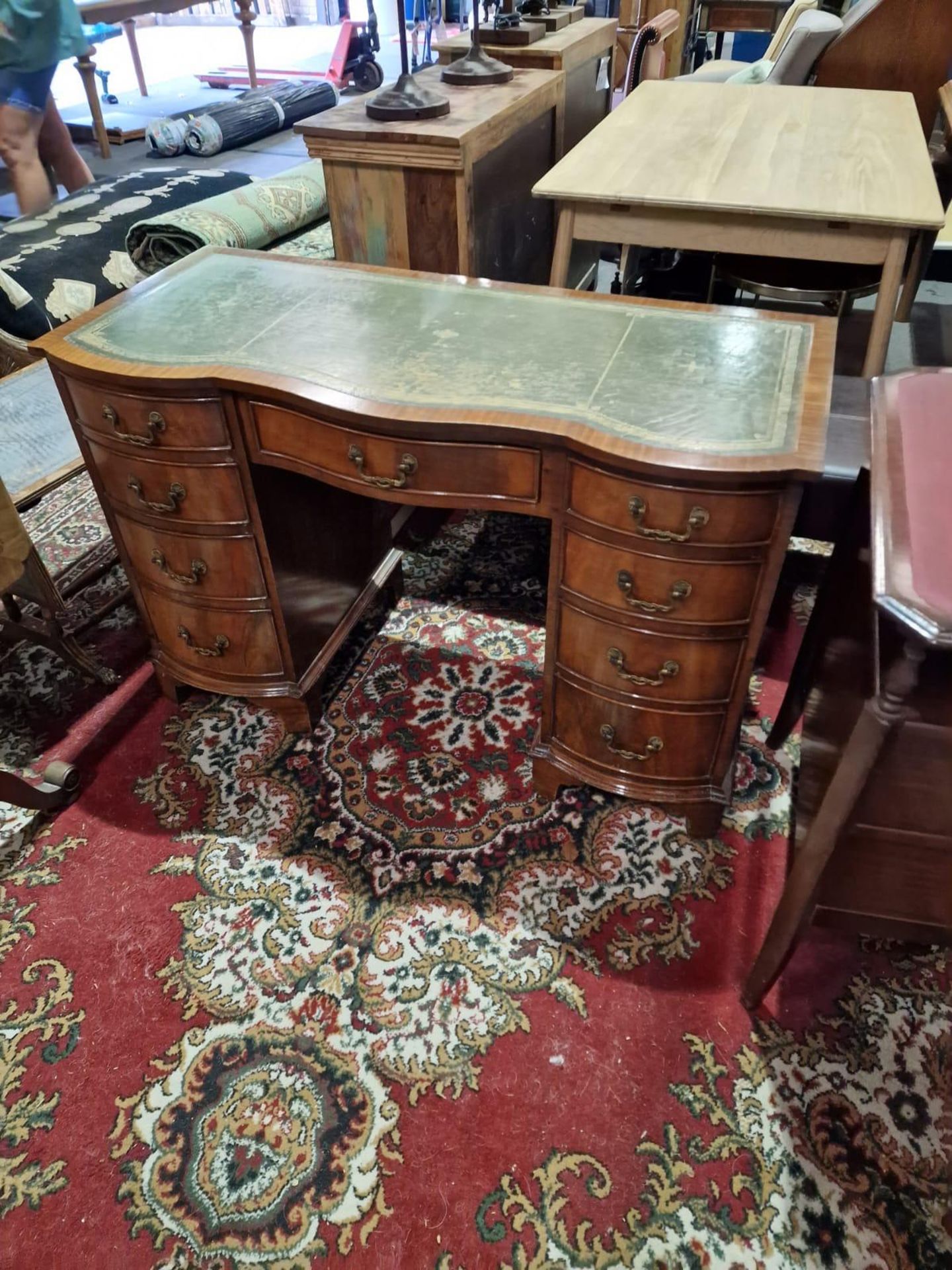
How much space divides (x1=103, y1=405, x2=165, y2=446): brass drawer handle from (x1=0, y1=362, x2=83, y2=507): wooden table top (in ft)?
1.34

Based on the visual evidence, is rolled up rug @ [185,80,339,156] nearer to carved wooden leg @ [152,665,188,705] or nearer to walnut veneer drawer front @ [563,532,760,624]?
carved wooden leg @ [152,665,188,705]

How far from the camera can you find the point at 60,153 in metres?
4.17

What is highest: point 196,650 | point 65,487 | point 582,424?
point 582,424

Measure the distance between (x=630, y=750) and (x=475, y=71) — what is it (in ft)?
6.06

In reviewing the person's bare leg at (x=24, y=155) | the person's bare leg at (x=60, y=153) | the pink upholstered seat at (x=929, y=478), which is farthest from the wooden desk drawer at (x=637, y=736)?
the person's bare leg at (x=60, y=153)

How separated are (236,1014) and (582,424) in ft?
3.66

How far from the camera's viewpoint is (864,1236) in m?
1.14

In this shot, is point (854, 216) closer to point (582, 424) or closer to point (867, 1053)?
point (582, 424)

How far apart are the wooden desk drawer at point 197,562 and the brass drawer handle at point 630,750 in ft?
2.36

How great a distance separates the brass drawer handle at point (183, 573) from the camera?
1.61 m

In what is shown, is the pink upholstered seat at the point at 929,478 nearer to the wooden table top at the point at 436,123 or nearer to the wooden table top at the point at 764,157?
the wooden table top at the point at 764,157

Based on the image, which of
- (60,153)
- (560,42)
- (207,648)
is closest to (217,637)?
(207,648)

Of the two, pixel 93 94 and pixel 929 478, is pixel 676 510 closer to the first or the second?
pixel 929 478

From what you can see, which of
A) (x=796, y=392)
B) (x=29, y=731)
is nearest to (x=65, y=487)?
(x=29, y=731)
